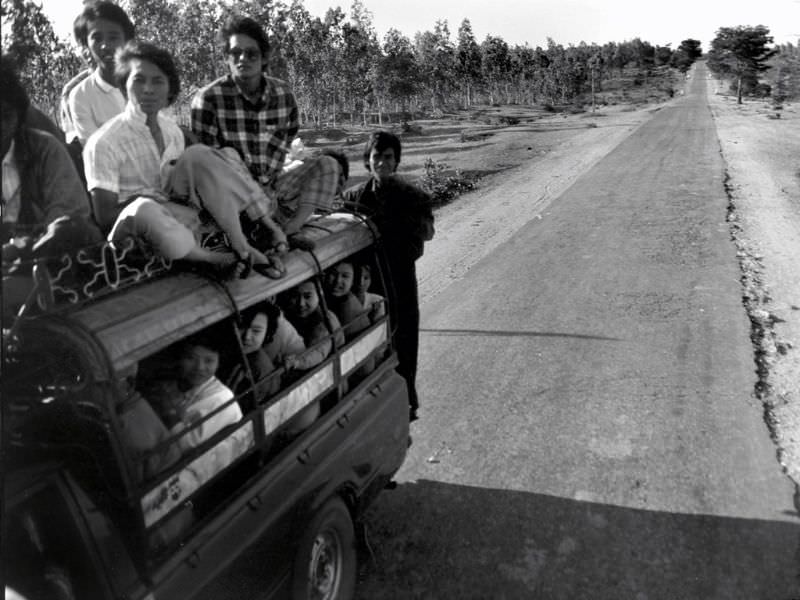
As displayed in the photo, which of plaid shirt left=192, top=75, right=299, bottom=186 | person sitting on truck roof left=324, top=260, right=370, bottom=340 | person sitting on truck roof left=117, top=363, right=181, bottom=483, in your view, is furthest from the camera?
person sitting on truck roof left=324, top=260, right=370, bottom=340

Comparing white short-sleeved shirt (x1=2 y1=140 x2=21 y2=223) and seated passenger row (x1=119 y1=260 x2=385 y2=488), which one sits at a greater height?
white short-sleeved shirt (x1=2 y1=140 x2=21 y2=223)

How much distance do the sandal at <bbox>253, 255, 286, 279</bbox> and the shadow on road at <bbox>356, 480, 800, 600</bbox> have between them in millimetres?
1892

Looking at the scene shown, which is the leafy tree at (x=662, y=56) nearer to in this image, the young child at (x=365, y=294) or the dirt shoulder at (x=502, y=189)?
the dirt shoulder at (x=502, y=189)

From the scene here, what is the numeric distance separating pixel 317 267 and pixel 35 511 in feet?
5.66

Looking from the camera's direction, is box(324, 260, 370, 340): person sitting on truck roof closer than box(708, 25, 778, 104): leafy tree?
Yes

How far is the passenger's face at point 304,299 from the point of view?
136 inches

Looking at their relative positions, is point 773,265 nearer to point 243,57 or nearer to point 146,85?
point 243,57

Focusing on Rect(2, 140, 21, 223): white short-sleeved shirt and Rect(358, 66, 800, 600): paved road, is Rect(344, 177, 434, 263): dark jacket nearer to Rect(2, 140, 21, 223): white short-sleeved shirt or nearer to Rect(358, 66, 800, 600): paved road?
Rect(358, 66, 800, 600): paved road

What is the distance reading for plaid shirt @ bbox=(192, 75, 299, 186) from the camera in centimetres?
374

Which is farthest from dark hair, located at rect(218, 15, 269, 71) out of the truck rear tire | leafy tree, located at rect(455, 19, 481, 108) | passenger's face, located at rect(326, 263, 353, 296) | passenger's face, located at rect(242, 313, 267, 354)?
leafy tree, located at rect(455, 19, 481, 108)

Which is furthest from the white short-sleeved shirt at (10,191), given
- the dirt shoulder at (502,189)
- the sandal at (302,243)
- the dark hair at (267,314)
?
the dirt shoulder at (502,189)

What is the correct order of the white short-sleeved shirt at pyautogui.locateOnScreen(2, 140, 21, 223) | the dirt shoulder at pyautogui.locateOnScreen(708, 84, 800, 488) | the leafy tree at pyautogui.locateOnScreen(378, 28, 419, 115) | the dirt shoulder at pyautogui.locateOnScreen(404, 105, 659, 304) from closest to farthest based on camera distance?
1. the white short-sleeved shirt at pyautogui.locateOnScreen(2, 140, 21, 223)
2. the dirt shoulder at pyautogui.locateOnScreen(708, 84, 800, 488)
3. the dirt shoulder at pyautogui.locateOnScreen(404, 105, 659, 304)
4. the leafy tree at pyautogui.locateOnScreen(378, 28, 419, 115)

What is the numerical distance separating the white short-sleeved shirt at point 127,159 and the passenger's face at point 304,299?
31.7 inches

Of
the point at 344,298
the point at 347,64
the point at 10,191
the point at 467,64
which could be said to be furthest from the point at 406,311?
the point at 467,64
